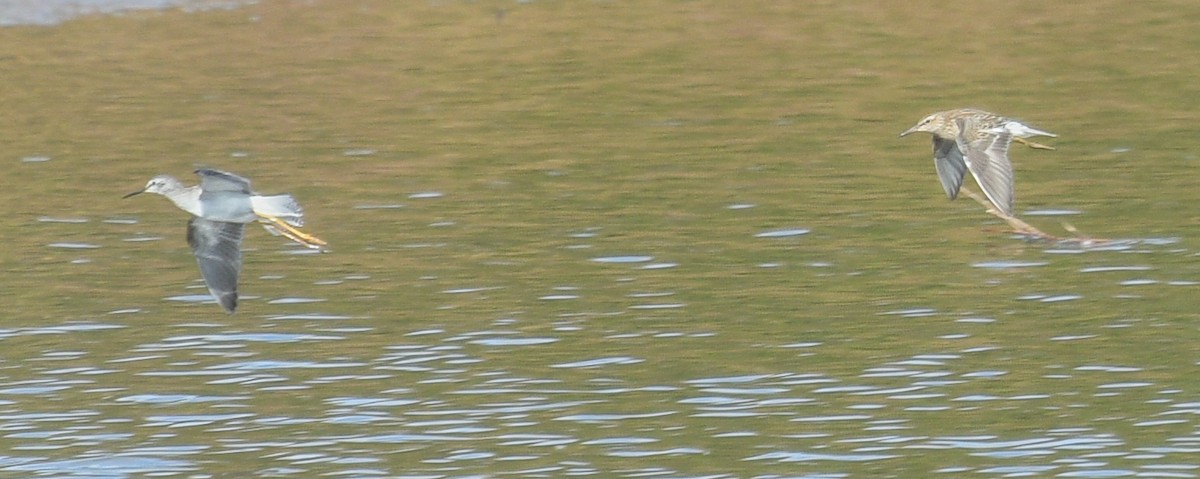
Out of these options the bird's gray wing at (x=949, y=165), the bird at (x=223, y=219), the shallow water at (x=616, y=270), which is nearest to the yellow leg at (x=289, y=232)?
the bird at (x=223, y=219)

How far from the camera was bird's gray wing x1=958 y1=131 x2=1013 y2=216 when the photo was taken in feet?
48.1

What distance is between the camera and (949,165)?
614 inches

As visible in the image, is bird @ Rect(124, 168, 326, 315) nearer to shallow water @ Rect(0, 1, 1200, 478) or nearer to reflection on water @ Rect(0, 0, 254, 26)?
shallow water @ Rect(0, 1, 1200, 478)

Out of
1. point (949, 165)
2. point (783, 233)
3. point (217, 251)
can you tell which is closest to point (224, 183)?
point (217, 251)

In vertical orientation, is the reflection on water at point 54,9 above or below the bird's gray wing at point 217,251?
below

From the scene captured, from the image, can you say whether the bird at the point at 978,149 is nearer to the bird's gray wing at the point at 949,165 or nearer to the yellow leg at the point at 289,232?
the bird's gray wing at the point at 949,165

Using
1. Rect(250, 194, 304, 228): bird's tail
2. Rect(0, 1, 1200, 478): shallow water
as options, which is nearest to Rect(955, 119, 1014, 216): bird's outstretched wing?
Rect(0, 1, 1200, 478): shallow water

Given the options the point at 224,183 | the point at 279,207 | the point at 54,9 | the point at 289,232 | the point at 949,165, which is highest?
the point at 224,183

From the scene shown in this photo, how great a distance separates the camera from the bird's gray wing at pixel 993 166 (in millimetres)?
14672

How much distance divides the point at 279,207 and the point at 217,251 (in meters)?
0.61

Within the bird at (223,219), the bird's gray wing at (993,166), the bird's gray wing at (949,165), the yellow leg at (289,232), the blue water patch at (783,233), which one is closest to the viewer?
the bird at (223,219)

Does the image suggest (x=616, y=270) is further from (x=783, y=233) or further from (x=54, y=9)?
(x=54, y=9)

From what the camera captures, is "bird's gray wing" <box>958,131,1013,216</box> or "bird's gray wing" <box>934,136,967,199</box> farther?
"bird's gray wing" <box>934,136,967,199</box>

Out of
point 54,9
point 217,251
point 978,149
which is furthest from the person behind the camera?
point 54,9
